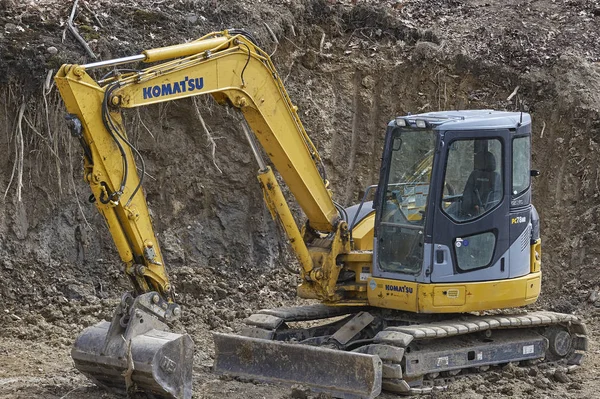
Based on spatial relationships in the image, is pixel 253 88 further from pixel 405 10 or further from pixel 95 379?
pixel 405 10

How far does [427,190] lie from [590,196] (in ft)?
17.4

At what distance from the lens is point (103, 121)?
7.89m

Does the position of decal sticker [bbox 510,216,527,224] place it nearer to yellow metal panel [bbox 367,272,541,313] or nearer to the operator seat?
the operator seat

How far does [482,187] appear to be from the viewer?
362 inches

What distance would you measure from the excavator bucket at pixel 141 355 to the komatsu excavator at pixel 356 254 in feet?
0.04

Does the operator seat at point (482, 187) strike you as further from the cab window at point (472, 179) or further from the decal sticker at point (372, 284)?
the decal sticker at point (372, 284)

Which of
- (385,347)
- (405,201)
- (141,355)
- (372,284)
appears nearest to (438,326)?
(385,347)

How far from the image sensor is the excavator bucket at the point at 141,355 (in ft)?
26.2

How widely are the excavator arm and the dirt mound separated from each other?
3.61ft

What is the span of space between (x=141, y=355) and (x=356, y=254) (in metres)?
2.55

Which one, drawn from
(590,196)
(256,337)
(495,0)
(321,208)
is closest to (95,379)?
(256,337)

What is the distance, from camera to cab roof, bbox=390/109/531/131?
29.8 ft

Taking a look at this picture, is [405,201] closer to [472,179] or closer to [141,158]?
[472,179]

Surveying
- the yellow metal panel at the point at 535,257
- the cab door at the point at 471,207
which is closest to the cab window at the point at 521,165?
the cab door at the point at 471,207
